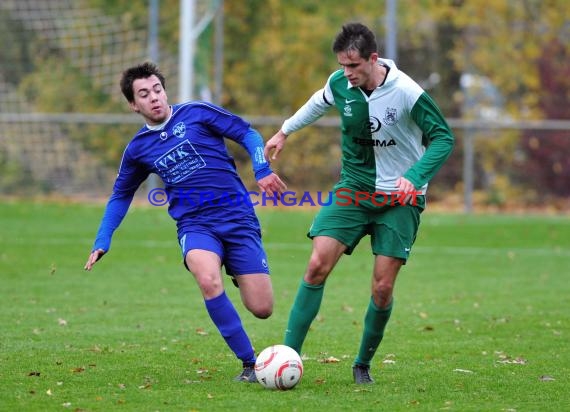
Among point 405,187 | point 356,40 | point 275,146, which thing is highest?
point 356,40

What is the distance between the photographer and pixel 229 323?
20.8 ft

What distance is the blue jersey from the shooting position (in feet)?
22.0

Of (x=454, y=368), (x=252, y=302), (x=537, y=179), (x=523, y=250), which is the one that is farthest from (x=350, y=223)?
(x=537, y=179)

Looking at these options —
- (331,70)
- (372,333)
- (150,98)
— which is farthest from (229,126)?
(331,70)

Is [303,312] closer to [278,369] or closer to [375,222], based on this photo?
[278,369]

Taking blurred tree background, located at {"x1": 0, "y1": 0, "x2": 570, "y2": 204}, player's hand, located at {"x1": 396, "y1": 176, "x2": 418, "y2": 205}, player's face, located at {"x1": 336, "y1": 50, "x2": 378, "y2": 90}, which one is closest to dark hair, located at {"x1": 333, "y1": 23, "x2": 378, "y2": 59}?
player's face, located at {"x1": 336, "y1": 50, "x2": 378, "y2": 90}

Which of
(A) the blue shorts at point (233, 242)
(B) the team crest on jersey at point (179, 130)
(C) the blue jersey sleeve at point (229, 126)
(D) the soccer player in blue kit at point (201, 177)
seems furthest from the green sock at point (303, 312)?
(B) the team crest on jersey at point (179, 130)

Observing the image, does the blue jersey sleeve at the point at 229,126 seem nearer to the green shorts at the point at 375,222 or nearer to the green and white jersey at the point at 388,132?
the green and white jersey at the point at 388,132

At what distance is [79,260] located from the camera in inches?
526

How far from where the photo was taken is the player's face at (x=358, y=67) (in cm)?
623

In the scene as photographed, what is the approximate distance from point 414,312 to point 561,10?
17.7 m

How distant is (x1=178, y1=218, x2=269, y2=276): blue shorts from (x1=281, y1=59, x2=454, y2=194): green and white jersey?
2.35ft

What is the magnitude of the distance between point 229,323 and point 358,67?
1.80m

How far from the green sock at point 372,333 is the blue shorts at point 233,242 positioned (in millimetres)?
770
